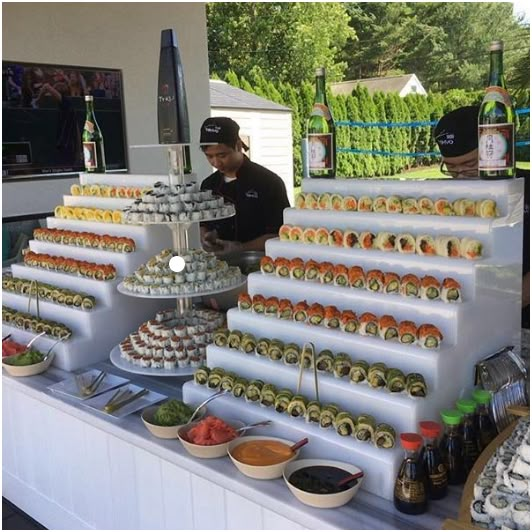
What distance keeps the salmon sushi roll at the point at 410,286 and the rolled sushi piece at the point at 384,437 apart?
397 millimetres

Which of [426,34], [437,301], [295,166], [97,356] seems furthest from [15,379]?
[426,34]

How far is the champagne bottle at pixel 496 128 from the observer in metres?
1.69

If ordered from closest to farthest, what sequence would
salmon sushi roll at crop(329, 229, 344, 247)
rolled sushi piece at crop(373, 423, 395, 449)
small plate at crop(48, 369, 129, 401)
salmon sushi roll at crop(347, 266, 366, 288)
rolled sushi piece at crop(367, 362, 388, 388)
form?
rolled sushi piece at crop(373, 423, 395, 449) < rolled sushi piece at crop(367, 362, 388, 388) < salmon sushi roll at crop(347, 266, 366, 288) < salmon sushi roll at crop(329, 229, 344, 247) < small plate at crop(48, 369, 129, 401)

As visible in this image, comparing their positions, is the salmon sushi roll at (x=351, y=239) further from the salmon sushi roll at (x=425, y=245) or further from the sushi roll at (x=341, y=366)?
the sushi roll at (x=341, y=366)

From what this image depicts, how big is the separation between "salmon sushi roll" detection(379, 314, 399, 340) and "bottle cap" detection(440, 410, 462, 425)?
0.28 m

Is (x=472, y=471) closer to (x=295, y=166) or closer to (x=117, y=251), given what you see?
(x=117, y=251)

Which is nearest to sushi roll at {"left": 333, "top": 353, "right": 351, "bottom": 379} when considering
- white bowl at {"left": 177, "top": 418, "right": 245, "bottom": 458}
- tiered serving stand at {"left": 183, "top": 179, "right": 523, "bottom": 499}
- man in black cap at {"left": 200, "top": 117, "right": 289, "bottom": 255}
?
tiered serving stand at {"left": 183, "top": 179, "right": 523, "bottom": 499}

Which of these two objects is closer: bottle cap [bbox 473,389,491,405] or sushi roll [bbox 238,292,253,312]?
bottle cap [bbox 473,389,491,405]

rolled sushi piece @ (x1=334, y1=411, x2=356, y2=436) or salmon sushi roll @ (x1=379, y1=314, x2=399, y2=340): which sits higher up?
salmon sushi roll @ (x1=379, y1=314, x2=399, y2=340)

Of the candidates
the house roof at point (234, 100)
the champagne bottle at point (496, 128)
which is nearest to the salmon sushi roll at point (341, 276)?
the champagne bottle at point (496, 128)

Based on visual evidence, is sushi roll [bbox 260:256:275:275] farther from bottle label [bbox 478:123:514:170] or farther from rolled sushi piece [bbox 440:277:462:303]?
bottle label [bbox 478:123:514:170]

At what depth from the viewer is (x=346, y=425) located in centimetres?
165

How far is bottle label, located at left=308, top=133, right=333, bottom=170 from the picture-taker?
207 centimetres

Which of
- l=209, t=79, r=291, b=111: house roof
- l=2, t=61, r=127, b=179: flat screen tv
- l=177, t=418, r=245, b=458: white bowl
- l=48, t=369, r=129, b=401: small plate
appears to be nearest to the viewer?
l=177, t=418, r=245, b=458: white bowl
